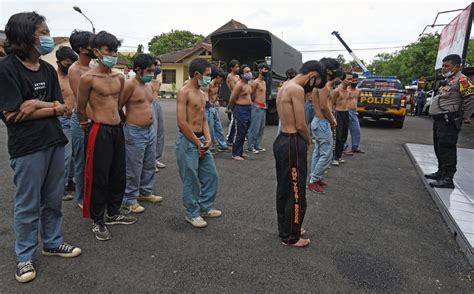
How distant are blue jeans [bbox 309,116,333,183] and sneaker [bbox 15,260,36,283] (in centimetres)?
354

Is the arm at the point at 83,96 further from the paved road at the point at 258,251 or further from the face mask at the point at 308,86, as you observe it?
the face mask at the point at 308,86

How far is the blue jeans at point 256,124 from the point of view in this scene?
23.0 ft

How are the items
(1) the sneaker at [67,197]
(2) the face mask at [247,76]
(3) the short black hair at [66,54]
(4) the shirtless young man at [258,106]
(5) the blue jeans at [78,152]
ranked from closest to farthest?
(5) the blue jeans at [78,152], (3) the short black hair at [66,54], (1) the sneaker at [67,197], (2) the face mask at [247,76], (4) the shirtless young man at [258,106]

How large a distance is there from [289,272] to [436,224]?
214cm

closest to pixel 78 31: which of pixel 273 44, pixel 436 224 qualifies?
pixel 436 224

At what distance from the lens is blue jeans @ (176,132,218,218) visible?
11.0 ft

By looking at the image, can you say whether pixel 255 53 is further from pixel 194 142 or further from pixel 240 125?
pixel 194 142

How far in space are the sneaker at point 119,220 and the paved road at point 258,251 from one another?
0.11 meters

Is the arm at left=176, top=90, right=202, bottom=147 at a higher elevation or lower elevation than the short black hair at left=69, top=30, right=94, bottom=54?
lower

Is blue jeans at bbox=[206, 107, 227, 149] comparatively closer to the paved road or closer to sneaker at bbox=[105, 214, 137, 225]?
the paved road

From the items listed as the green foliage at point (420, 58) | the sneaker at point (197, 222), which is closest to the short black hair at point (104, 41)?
the sneaker at point (197, 222)

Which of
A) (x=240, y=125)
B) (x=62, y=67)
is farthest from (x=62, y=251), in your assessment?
(x=240, y=125)

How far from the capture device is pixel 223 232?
131 inches

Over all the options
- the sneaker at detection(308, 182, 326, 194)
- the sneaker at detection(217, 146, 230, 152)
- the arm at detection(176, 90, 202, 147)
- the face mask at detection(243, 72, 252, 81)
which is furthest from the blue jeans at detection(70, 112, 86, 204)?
the sneaker at detection(217, 146, 230, 152)
